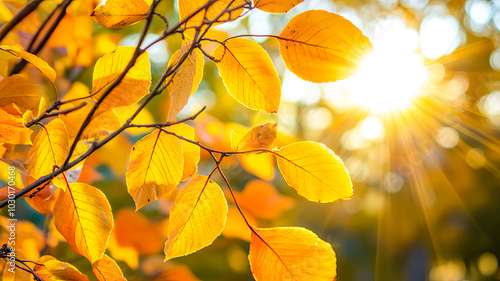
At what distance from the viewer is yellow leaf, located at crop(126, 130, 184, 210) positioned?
0.26 meters

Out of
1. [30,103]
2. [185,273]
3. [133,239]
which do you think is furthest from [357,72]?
[185,273]

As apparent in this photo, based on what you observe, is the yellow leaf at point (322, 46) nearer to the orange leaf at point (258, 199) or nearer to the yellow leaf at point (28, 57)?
the yellow leaf at point (28, 57)

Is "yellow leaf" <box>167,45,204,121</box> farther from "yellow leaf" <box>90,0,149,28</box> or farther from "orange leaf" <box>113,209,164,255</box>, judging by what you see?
"orange leaf" <box>113,209,164,255</box>

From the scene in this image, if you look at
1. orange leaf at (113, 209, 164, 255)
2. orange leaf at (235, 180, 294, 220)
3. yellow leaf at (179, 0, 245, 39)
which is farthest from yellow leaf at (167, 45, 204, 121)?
orange leaf at (235, 180, 294, 220)

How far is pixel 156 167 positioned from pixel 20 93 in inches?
5.1

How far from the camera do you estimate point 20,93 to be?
29 centimetres

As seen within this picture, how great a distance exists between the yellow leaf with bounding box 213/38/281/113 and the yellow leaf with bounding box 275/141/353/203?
4cm

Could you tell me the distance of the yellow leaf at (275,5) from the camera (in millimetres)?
248

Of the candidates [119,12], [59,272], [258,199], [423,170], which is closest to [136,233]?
[258,199]

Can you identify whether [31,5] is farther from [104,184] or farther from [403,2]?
[403,2]

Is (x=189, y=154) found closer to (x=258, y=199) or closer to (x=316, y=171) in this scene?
(x=316, y=171)

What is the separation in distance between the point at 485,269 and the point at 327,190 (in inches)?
130

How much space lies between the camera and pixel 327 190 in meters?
0.25

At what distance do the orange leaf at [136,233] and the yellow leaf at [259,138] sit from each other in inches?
29.8
